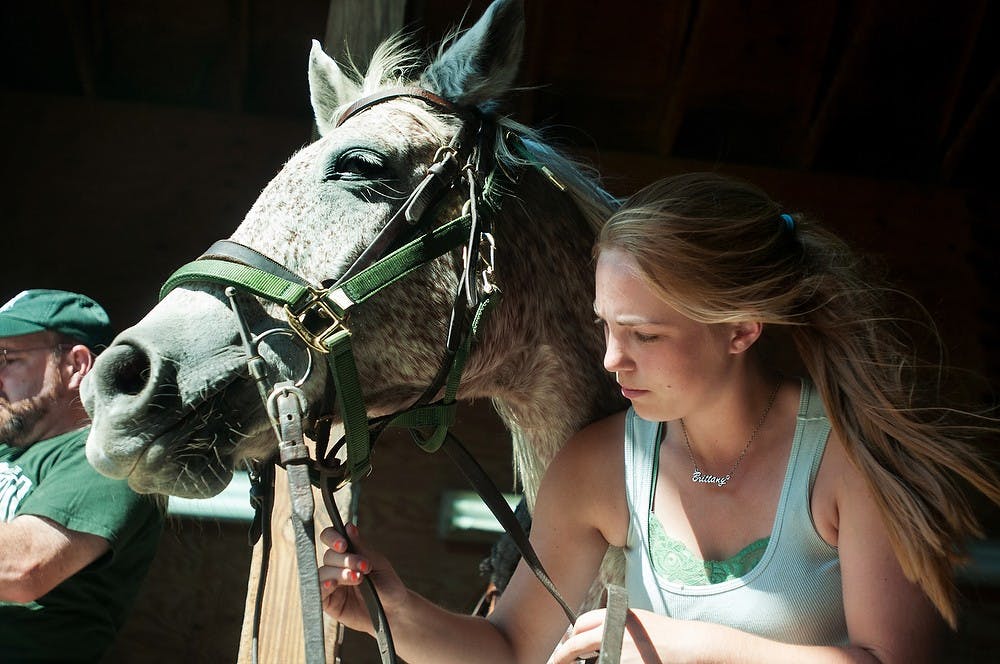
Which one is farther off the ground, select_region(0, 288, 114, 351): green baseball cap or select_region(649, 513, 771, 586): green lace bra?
select_region(0, 288, 114, 351): green baseball cap

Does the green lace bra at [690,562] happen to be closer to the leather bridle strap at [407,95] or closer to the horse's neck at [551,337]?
the horse's neck at [551,337]

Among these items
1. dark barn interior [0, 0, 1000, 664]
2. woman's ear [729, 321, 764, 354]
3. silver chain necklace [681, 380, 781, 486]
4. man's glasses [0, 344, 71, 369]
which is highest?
dark barn interior [0, 0, 1000, 664]

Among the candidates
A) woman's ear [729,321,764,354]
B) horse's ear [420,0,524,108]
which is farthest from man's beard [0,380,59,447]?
woman's ear [729,321,764,354]

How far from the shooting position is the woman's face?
1.63m

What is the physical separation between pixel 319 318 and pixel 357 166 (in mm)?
345

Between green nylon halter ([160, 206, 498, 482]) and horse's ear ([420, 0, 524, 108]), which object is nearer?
green nylon halter ([160, 206, 498, 482])

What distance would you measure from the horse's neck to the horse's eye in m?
0.31

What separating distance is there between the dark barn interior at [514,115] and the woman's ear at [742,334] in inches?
101

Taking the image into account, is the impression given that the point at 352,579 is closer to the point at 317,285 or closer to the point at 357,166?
the point at 317,285

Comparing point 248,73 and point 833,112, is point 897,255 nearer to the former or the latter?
point 833,112

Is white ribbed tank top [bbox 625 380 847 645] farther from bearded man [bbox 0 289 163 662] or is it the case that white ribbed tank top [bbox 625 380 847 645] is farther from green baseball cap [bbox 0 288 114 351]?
green baseball cap [bbox 0 288 114 351]

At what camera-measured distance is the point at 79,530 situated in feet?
7.56

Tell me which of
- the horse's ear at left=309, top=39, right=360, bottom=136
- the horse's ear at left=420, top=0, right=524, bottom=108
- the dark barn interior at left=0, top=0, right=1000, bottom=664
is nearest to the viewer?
the horse's ear at left=420, top=0, right=524, bottom=108

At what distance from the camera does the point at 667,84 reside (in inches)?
170
